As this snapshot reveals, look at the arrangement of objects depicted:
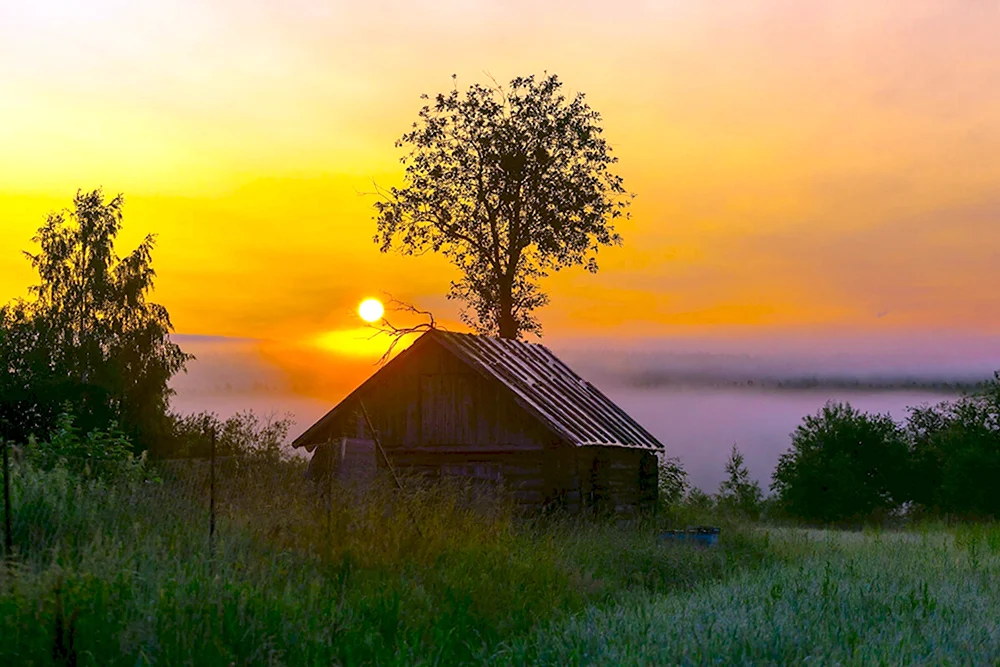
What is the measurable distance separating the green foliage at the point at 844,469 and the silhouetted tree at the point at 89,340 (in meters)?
26.8

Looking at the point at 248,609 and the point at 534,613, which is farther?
the point at 534,613

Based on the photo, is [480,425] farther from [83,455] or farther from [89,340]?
[89,340]

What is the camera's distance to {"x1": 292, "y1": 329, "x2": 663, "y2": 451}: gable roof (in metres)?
25.4

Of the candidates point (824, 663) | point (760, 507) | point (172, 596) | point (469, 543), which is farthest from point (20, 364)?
point (824, 663)

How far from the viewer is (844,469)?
45.4 metres

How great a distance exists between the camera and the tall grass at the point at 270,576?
393 inches

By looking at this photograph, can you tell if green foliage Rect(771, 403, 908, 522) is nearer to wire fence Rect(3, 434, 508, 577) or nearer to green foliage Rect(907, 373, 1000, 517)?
green foliage Rect(907, 373, 1000, 517)

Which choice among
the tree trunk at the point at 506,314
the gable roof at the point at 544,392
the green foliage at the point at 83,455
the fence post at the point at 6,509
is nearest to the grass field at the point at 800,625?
the fence post at the point at 6,509

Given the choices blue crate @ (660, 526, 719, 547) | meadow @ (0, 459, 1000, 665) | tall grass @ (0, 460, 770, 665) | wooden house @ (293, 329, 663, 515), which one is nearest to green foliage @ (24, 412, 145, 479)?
meadow @ (0, 459, 1000, 665)

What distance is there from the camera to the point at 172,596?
34.4ft

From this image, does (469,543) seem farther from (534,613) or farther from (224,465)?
(224,465)

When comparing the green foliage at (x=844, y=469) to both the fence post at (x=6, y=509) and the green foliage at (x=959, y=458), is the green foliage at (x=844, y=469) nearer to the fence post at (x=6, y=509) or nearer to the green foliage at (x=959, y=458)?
the green foliage at (x=959, y=458)

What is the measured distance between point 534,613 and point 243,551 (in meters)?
3.64

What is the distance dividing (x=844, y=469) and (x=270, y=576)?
3769 cm
